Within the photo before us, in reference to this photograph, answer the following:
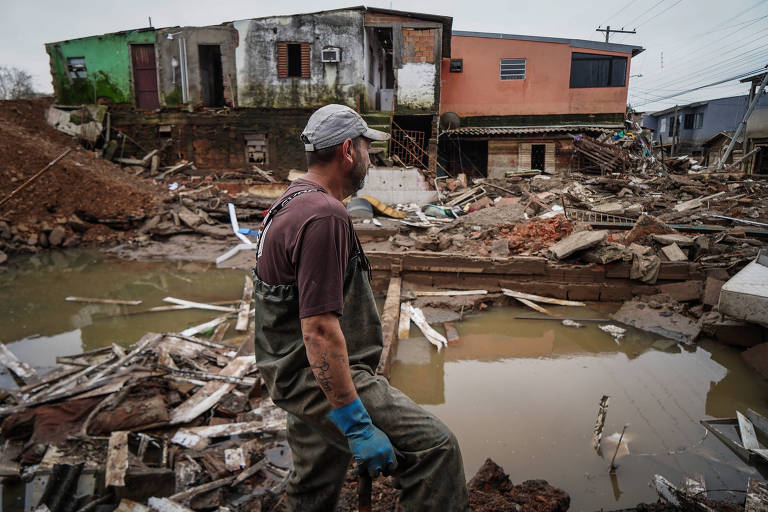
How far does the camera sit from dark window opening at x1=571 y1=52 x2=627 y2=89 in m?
22.5

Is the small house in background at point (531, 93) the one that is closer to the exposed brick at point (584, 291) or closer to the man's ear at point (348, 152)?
the exposed brick at point (584, 291)

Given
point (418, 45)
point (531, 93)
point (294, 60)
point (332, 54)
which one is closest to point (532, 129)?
point (531, 93)

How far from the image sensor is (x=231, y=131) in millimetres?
19875

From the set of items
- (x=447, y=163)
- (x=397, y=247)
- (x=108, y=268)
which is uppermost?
(x=447, y=163)

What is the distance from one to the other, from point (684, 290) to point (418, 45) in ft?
53.2

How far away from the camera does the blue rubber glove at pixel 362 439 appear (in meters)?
1.77

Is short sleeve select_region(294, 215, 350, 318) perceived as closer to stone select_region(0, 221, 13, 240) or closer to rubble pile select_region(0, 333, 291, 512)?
rubble pile select_region(0, 333, 291, 512)

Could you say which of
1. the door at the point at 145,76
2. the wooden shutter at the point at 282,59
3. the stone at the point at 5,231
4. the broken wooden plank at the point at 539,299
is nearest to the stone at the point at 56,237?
the stone at the point at 5,231

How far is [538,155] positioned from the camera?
22922mm

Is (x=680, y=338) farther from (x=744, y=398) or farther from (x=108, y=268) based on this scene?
(x=108, y=268)

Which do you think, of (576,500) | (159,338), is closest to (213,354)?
(159,338)

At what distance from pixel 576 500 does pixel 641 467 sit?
800 millimetres

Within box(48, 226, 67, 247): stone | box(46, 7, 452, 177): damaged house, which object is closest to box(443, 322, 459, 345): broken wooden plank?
box(48, 226, 67, 247): stone

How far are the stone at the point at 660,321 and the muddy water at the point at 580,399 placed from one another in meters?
0.21
